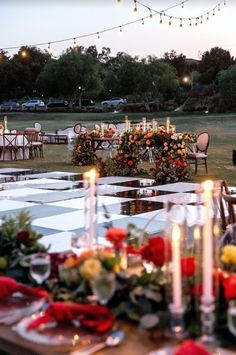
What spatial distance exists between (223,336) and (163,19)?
563 inches

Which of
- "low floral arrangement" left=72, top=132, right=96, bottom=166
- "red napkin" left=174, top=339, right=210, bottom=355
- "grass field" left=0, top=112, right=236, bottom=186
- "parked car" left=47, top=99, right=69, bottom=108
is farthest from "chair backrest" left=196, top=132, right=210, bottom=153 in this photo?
"parked car" left=47, top=99, right=69, bottom=108

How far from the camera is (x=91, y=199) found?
6.95 feet

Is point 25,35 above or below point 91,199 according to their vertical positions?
above

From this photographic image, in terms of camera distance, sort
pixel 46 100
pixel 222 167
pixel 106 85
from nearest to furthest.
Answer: pixel 222 167 → pixel 106 85 → pixel 46 100

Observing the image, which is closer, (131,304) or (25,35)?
(131,304)

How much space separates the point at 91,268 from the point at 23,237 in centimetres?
53

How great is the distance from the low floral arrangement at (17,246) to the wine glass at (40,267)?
0.14 meters

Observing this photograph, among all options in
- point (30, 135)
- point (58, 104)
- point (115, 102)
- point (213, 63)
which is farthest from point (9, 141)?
point (58, 104)

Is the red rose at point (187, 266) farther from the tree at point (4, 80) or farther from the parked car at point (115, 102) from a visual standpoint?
the tree at point (4, 80)

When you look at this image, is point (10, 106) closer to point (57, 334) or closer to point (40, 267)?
point (40, 267)

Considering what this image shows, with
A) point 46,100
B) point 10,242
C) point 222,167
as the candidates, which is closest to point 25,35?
point 46,100

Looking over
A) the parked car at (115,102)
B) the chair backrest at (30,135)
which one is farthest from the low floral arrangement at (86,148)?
the parked car at (115,102)

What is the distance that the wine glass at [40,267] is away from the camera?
6.40 feet

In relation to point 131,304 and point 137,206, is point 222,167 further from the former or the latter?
point 131,304
